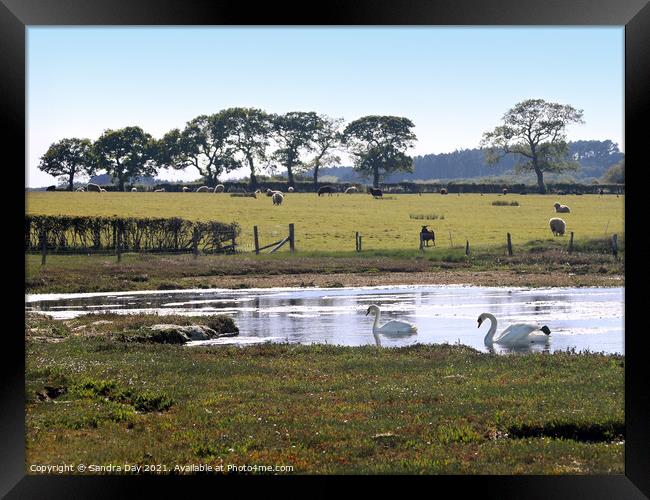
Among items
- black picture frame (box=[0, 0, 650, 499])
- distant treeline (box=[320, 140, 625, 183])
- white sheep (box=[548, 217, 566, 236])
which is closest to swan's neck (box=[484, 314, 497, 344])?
black picture frame (box=[0, 0, 650, 499])

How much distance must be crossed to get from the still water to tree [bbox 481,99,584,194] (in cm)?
3506

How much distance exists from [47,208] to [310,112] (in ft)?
99.7

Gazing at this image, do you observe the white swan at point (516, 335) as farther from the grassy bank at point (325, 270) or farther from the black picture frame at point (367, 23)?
the grassy bank at point (325, 270)

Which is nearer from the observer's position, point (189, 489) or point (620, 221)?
point (189, 489)

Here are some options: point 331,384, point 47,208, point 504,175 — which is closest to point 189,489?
point 331,384

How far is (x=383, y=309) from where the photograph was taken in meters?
30.4

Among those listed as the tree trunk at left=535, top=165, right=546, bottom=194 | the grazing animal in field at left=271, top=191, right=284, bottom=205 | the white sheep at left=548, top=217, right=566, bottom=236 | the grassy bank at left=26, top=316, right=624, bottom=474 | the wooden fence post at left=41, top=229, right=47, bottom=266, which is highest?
the tree trunk at left=535, top=165, right=546, bottom=194

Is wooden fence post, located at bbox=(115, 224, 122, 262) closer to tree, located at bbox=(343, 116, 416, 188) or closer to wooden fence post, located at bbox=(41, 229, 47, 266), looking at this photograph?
wooden fence post, located at bbox=(41, 229, 47, 266)

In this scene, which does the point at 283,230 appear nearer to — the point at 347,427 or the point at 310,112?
the point at 310,112

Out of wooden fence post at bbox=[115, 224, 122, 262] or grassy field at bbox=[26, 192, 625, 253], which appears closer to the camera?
wooden fence post at bbox=[115, 224, 122, 262]

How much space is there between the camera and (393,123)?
8125cm

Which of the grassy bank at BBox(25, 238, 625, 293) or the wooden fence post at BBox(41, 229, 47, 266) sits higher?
the wooden fence post at BBox(41, 229, 47, 266)

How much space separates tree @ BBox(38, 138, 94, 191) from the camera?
6053cm
